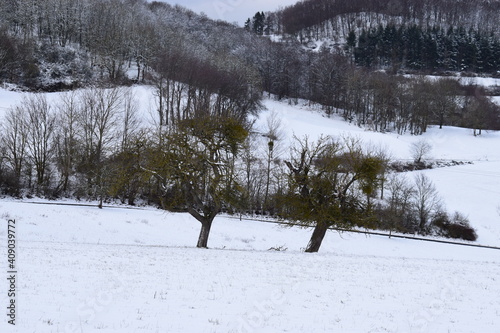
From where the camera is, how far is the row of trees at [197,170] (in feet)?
67.0

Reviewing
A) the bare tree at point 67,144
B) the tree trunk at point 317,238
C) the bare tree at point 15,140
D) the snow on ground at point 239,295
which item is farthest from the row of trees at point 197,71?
the snow on ground at point 239,295

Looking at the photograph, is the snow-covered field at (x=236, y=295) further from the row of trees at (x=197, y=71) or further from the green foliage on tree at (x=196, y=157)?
the row of trees at (x=197, y=71)

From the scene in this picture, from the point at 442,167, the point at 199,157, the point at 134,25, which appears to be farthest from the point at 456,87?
the point at 199,157

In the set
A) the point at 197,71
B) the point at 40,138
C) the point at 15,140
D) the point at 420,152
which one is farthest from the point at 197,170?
the point at 420,152

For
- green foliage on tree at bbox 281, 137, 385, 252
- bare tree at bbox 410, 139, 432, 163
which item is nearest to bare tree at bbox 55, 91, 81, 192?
green foliage on tree at bbox 281, 137, 385, 252

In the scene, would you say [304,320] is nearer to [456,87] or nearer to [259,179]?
[259,179]

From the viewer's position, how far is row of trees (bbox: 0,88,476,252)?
67.0 ft

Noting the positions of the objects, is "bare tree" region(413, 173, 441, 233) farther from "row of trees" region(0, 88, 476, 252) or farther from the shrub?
the shrub

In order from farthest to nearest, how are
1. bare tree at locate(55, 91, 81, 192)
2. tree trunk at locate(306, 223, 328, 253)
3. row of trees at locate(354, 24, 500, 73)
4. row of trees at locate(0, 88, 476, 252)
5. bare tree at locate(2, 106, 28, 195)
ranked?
row of trees at locate(354, 24, 500, 73) < bare tree at locate(55, 91, 81, 192) < bare tree at locate(2, 106, 28, 195) < tree trunk at locate(306, 223, 328, 253) < row of trees at locate(0, 88, 476, 252)

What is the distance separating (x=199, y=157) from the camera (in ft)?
66.2

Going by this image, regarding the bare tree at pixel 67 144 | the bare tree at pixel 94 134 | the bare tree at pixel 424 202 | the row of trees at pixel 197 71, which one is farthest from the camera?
the row of trees at pixel 197 71

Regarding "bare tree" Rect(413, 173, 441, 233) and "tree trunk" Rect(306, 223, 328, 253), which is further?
"bare tree" Rect(413, 173, 441, 233)

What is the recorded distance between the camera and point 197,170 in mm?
20141

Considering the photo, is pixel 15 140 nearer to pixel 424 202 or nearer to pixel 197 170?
pixel 197 170
